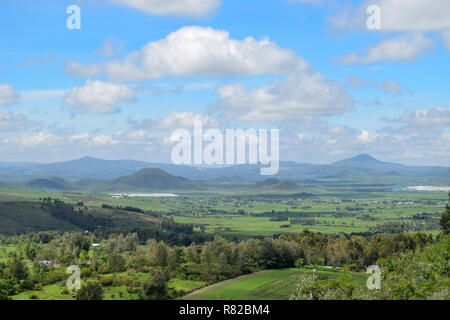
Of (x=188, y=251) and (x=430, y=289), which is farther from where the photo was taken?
(x=188, y=251)

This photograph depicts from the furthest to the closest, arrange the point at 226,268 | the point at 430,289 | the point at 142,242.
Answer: the point at 142,242 → the point at 226,268 → the point at 430,289

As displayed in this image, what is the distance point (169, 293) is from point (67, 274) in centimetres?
1989

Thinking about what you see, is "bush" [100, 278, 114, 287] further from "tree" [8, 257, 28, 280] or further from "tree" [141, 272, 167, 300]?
"tree" [8, 257, 28, 280]

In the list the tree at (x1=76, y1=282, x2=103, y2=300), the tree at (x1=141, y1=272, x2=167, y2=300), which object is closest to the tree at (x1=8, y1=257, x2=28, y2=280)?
the tree at (x1=76, y1=282, x2=103, y2=300)

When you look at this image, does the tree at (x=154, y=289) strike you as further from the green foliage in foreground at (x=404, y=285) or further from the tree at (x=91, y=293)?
the green foliage in foreground at (x=404, y=285)

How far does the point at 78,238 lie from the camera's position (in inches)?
4218

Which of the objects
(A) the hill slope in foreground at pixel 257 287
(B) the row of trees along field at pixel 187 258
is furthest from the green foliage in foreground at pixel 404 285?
(A) the hill slope in foreground at pixel 257 287

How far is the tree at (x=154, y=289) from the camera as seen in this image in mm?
63219

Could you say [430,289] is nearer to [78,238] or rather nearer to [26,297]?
[26,297]

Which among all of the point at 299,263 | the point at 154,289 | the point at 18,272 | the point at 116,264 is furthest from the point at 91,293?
the point at 299,263

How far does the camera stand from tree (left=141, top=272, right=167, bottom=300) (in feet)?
207
